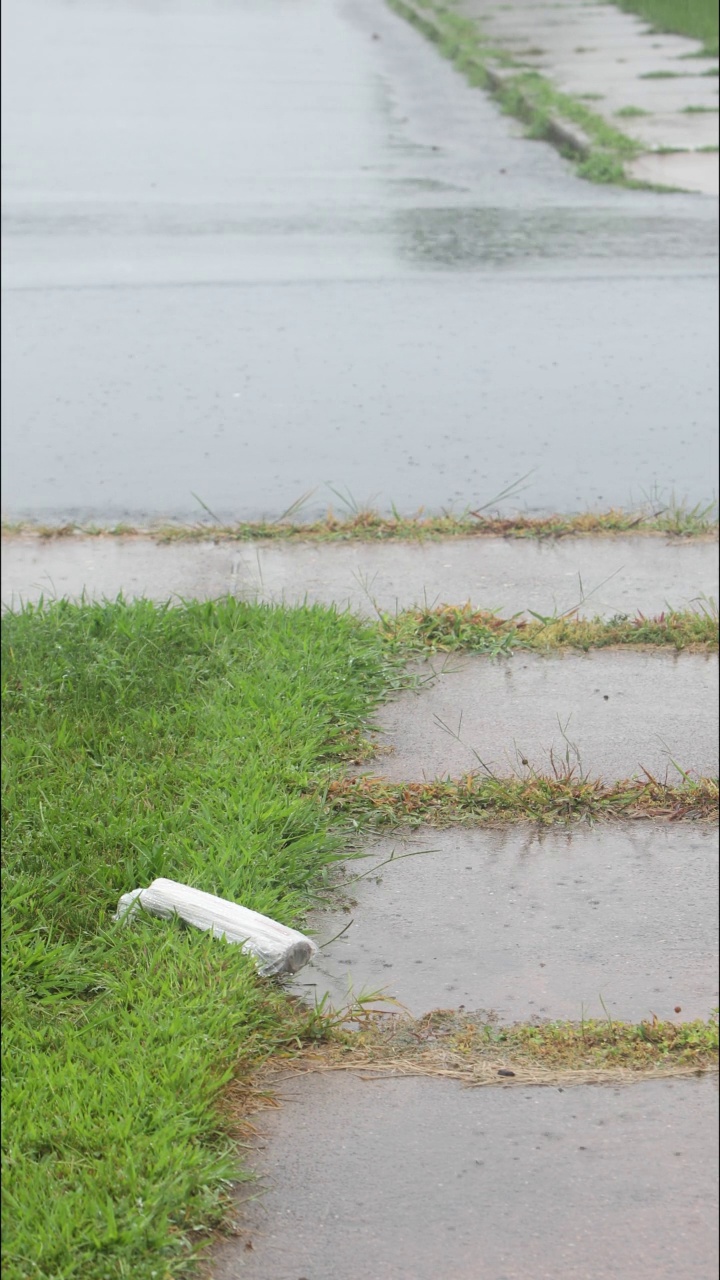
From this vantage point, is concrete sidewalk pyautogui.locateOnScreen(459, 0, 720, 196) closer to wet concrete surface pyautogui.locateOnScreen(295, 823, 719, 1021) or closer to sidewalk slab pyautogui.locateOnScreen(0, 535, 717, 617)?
sidewalk slab pyautogui.locateOnScreen(0, 535, 717, 617)

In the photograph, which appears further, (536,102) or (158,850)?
(536,102)

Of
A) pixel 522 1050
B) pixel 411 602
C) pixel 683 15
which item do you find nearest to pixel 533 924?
pixel 522 1050

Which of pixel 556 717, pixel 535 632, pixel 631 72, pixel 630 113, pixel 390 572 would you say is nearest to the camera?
pixel 556 717

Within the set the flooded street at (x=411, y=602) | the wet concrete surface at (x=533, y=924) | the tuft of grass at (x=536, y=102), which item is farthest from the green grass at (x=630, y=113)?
the wet concrete surface at (x=533, y=924)

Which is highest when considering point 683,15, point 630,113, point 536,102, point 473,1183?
point 683,15

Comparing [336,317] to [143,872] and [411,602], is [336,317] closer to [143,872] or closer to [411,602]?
[411,602]

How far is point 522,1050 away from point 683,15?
17445 mm

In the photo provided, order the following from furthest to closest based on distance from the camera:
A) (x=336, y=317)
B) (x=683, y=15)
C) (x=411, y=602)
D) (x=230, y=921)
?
(x=683, y=15), (x=336, y=317), (x=411, y=602), (x=230, y=921)

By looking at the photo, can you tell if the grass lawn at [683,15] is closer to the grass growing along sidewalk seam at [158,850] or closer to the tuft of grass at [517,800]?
the grass growing along sidewalk seam at [158,850]

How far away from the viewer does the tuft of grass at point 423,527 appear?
5133 millimetres

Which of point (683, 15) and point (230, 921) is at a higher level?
point (683, 15)

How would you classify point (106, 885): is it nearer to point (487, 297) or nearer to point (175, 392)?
point (175, 392)

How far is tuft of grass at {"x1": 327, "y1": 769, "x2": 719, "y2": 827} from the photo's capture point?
351cm

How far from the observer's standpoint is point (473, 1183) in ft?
8.04
